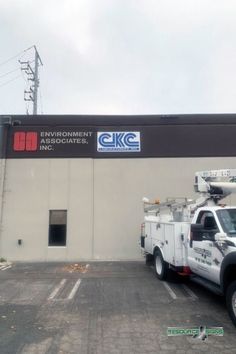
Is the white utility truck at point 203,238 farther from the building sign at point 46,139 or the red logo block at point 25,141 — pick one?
the red logo block at point 25,141

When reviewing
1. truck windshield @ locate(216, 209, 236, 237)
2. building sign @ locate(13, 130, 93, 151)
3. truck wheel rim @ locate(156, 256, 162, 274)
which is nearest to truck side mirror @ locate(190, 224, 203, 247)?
truck windshield @ locate(216, 209, 236, 237)

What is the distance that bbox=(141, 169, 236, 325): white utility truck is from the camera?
686 cm

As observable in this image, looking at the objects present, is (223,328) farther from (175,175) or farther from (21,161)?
(21,161)

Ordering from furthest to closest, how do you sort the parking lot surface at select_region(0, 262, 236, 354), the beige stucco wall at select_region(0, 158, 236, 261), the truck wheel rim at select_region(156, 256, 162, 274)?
1. the beige stucco wall at select_region(0, 158, 236, 261)
2. the truck wheel rim at select_region(156, 256, 162, 274)
3. the parking lot surface at select_region(0, 262, 236, 354)

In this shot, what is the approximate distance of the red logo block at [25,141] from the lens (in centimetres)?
1691

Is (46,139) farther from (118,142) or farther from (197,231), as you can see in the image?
(197,231)

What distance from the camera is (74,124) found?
17094mm

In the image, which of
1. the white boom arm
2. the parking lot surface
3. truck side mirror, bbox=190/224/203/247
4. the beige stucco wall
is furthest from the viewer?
the beige stucco wall

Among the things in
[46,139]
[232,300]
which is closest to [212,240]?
[232,300]

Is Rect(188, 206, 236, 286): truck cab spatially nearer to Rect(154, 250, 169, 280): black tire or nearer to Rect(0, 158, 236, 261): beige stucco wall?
Rect(154, 250, 169, 280): black tire

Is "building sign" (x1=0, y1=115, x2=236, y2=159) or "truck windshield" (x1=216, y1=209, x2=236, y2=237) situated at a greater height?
"building sign" (x1=0, y1=115, x2=236, y2=159)

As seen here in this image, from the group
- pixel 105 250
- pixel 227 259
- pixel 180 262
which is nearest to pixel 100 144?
pixel 105 250

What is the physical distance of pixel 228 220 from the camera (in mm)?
7621

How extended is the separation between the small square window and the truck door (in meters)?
8.87
